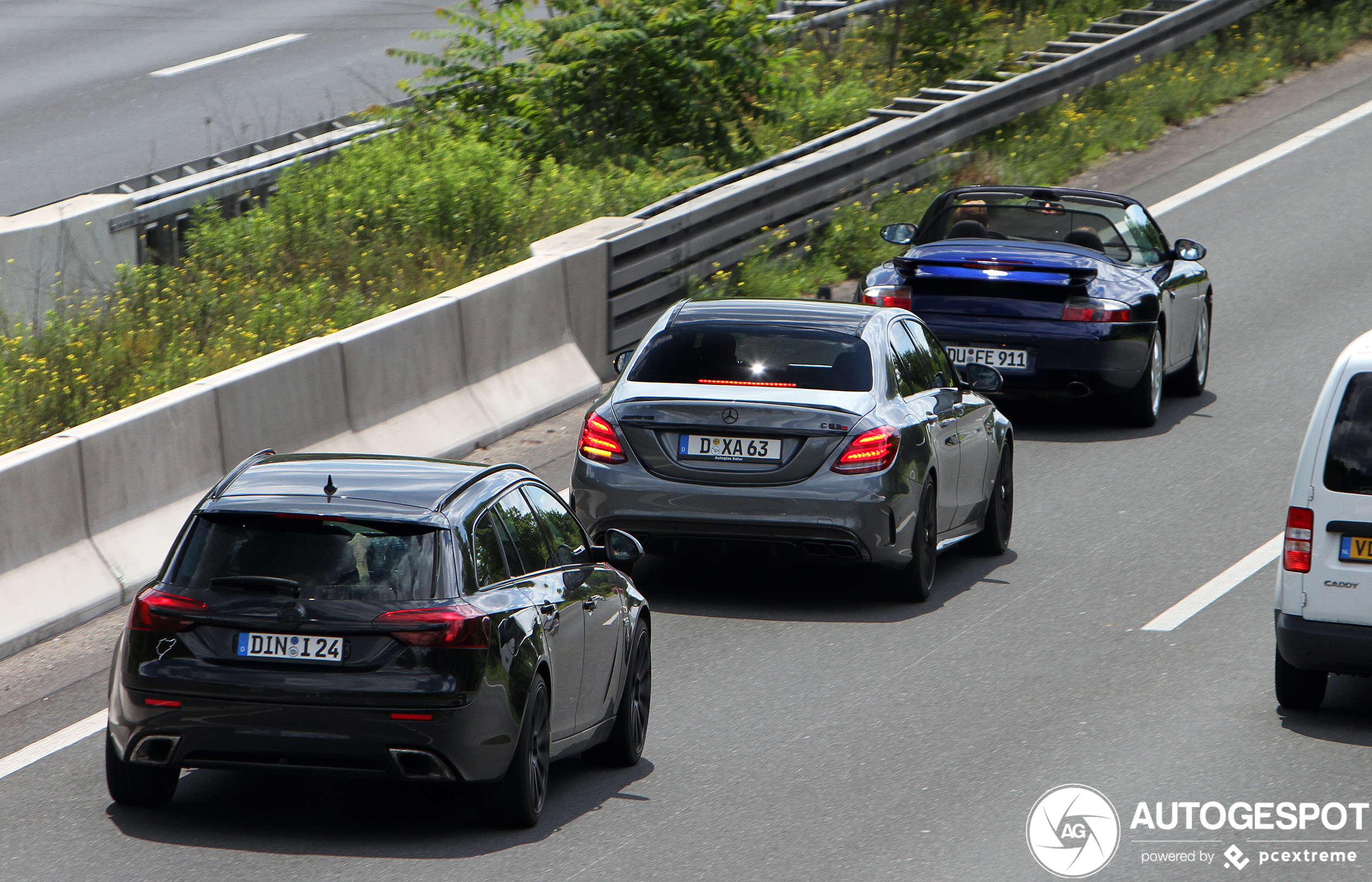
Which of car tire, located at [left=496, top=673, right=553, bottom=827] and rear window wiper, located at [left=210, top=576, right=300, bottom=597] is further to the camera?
car tire, located at [left=496, top=673, right=553, bottom=827]

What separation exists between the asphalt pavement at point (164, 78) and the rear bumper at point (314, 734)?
39.5 ft

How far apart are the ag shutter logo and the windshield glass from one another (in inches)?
341

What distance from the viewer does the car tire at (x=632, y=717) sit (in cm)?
861

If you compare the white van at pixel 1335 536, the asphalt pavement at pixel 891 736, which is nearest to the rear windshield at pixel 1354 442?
the white van at pixel 1335 536

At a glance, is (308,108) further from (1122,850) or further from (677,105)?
(1122,850)

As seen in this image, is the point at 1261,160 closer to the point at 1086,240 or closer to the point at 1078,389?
the point at 1086,240

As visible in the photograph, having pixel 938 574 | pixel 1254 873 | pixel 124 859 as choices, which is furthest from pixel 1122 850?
pixel 938 574

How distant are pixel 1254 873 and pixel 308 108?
712 inches

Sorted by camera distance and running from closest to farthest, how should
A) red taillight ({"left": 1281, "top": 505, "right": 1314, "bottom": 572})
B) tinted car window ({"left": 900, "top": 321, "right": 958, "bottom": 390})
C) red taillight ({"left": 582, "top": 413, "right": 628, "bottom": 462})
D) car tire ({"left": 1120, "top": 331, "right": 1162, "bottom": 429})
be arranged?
red taillight ({"left": 1281, "top": 505, "right": 1314, "bottom": 572}) → red taillight ({"left": 582, "top": 413, "right": 628, "bottom": 462}) → tinted car window ({"left": 900, "top": 321, "right": 958, "bottom": 390}) → car tire ({"left": 1120, "top": 331, "right": 1162, "bottom": 429})

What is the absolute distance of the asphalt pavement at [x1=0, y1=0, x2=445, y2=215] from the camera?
21016mm

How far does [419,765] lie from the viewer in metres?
7.17

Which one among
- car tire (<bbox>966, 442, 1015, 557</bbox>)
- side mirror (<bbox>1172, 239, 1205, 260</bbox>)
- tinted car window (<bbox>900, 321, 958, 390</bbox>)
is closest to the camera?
tinted car window (<bbox>900, 321, 958, 390</bbox>)

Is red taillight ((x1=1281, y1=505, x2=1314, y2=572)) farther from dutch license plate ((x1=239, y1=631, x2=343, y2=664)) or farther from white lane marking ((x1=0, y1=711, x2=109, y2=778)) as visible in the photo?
white lane marking ((x1=0, y1=711, x2=109, y2=778))

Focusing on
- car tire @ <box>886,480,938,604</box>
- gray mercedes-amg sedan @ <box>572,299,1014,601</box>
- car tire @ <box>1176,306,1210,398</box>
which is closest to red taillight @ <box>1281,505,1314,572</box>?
gray mercedes-amg sedan @ <box>572,299,1014,601</box>
